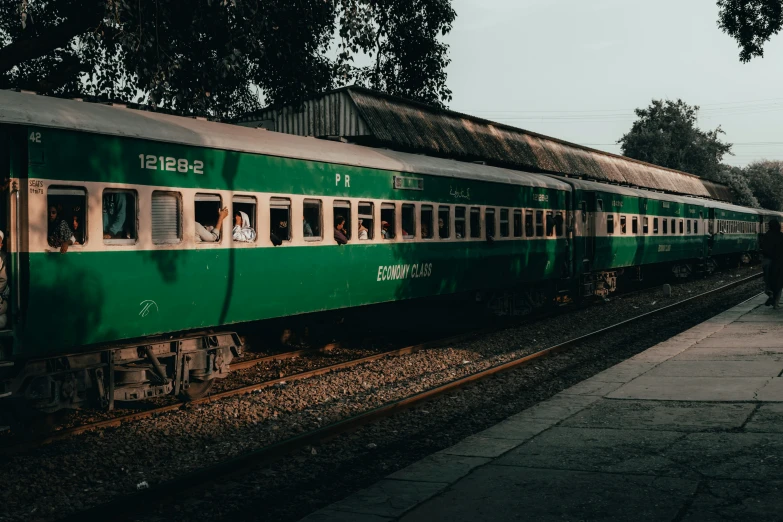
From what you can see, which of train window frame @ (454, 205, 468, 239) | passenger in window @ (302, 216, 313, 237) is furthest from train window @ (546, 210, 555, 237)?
passenger in window @ (302, 216, 313, 237)

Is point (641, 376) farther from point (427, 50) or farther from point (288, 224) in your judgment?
point (427, 50)

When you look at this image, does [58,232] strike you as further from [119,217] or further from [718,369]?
[718,369]

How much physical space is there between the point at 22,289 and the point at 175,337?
251cm

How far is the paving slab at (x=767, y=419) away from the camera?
747 cm

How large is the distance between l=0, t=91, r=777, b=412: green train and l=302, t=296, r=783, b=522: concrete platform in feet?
12.3

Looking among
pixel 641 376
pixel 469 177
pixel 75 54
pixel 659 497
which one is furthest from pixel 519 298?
pixel 659 497

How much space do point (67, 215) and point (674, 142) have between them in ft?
278

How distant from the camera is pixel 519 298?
20344mm

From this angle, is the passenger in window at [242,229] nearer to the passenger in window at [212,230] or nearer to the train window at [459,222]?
the passenger in window at [212,230]

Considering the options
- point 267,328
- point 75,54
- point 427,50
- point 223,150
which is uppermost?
point 427,50

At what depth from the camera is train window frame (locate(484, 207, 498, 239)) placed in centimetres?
1723

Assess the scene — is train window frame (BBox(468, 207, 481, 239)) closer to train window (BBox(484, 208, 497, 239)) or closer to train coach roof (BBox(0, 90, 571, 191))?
train window (BBox(484, 208, 497, 239))

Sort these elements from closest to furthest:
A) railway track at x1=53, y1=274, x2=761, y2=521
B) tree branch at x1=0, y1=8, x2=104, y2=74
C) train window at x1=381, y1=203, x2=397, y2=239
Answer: railway track at x1=53, y1=274, x2=761, y2=521 < train window at x1=381, y1=203, x2=397, y2=239 < tree branch at x1=0, y1=8, x2=104, y2=74

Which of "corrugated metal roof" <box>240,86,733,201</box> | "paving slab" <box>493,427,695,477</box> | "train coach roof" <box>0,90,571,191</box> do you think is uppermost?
"corrugated metal roof" <box>240,86,733,201</box>
